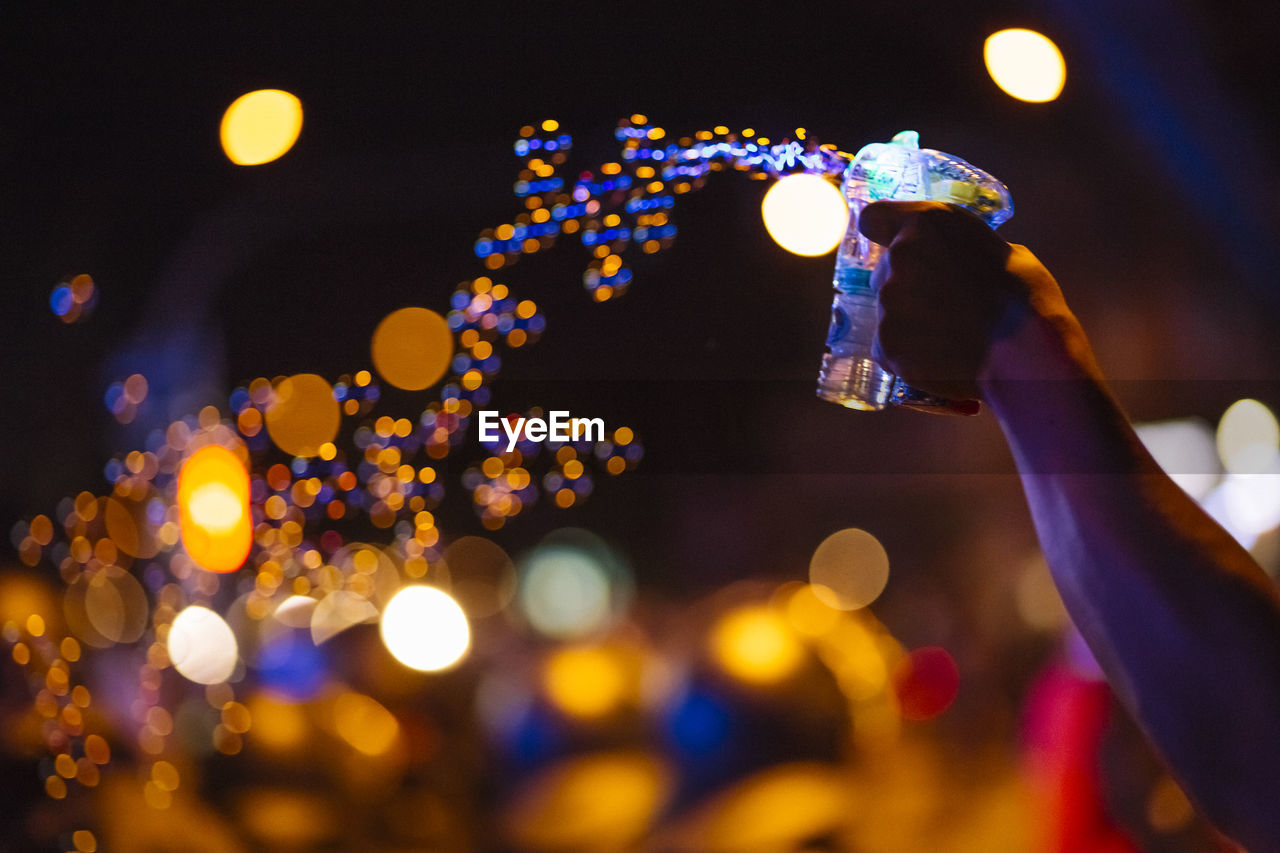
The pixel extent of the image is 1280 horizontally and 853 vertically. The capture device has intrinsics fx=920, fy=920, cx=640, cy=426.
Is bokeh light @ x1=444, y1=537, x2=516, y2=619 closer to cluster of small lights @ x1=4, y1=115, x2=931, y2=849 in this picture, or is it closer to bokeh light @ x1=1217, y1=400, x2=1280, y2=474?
cluster of small lights @ x1=4, y1=115, x2=931, y2=849

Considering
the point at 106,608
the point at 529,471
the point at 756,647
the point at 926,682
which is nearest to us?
the point at 756,647

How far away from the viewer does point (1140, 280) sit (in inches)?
137

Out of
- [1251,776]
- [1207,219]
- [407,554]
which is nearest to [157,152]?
[1251,776]

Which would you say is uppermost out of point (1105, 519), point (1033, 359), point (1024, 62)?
point (1024, 62)

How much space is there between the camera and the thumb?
0.75m

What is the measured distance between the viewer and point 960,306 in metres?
0.72

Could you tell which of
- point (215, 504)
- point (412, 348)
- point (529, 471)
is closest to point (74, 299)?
point (412, 348)

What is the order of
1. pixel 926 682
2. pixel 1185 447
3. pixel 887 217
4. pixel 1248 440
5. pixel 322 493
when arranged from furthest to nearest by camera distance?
pixel 1248 440 → pixel 322 493 → pixel 1185 447 → pixel 926 682 → pixel 887 217

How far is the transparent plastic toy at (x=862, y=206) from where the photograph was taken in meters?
1.01

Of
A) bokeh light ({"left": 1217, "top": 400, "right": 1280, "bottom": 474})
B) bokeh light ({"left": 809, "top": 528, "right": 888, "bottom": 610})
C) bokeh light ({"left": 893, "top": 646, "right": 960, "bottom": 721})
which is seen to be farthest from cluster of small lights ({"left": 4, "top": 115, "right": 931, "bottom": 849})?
bokeh light ({"left": 1217, "top": 400, "right": 1280, "bottom": 474})

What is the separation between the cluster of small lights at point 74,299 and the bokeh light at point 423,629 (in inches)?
57.6

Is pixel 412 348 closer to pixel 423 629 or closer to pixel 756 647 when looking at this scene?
pixel 423 629

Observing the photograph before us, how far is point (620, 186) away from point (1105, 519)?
1.86m

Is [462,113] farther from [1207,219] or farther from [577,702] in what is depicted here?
[1207,219]
